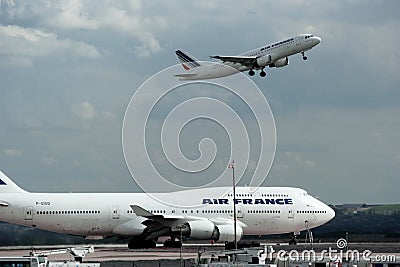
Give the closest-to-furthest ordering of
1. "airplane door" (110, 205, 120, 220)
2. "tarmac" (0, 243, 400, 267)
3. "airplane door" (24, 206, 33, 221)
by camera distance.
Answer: "tarmac" (0, 243, 400, 267) < "airplane door" (24, 206, 33, 221) < "airplane door" (110, 205, 120, 220)

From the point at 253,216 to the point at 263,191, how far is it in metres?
2.62

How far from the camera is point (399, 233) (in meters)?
113

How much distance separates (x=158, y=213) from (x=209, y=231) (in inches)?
212

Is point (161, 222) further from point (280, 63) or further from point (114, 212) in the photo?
point (280, 63)

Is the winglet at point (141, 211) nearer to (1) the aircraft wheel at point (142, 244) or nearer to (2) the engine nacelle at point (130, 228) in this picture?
(2) the engine nacelle at point (130, 228)

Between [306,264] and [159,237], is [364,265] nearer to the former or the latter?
[306,264]

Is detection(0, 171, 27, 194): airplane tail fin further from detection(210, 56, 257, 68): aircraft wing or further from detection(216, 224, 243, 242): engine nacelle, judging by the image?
detection(210, 56, 257, 68): aircraft wing

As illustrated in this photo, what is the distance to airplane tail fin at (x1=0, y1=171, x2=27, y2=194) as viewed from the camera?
278ft

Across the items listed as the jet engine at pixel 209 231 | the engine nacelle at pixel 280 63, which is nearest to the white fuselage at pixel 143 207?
the jet engine at pixel 209 231

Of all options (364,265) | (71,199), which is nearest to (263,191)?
(71,199)

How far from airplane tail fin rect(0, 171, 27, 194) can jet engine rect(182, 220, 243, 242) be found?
14.8m

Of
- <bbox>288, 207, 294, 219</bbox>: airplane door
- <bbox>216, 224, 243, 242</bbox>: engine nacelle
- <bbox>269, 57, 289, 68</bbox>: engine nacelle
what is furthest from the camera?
<bbox>288, 207, 294, 219</bbox>: airplane door

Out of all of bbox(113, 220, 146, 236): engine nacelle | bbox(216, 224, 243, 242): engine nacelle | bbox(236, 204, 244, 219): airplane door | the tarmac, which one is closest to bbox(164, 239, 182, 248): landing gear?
the tarmac

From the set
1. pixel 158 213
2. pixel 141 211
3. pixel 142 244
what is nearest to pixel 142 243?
pixel 142 244
